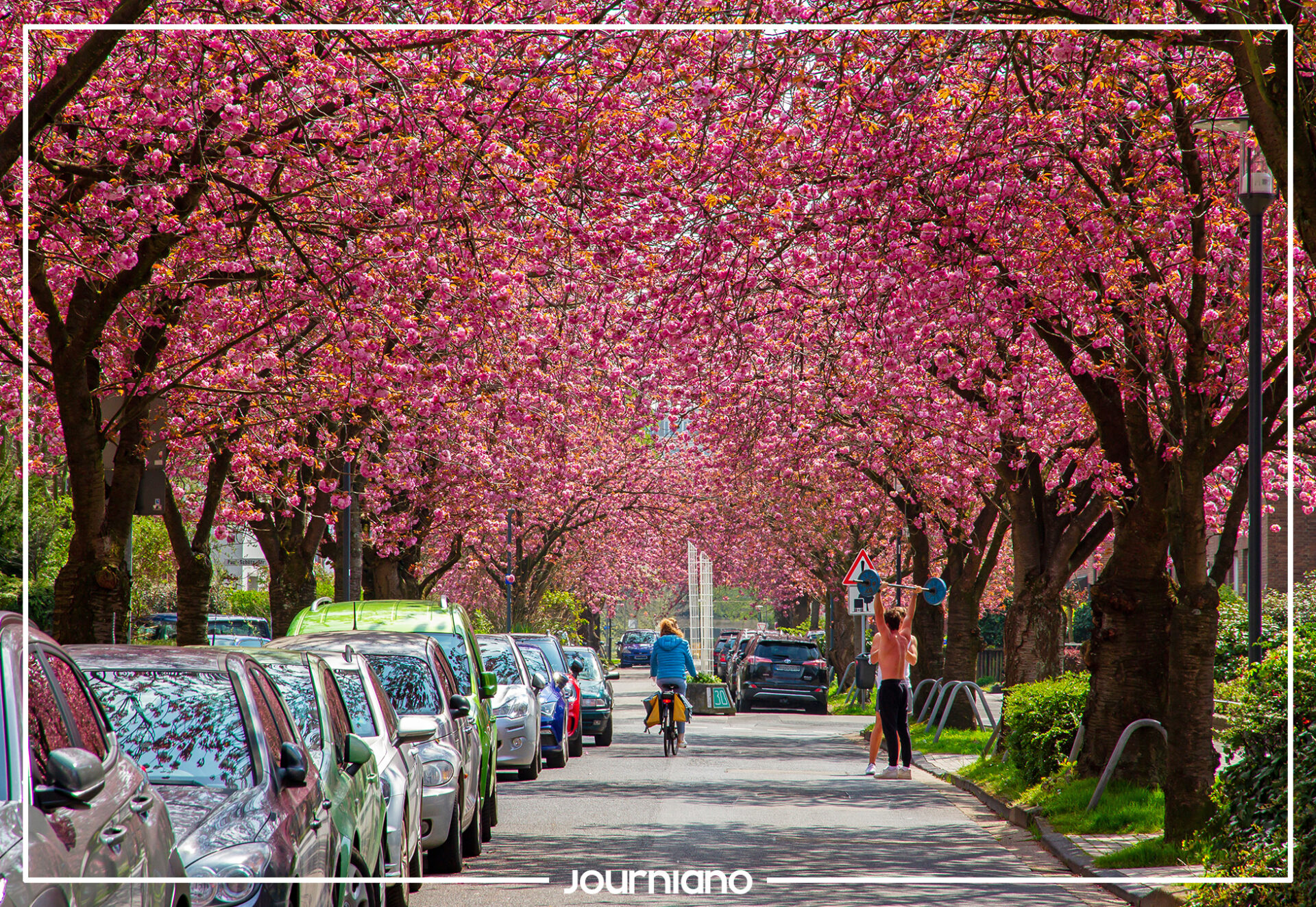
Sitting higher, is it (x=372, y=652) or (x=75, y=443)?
→ (x=75, y=443)

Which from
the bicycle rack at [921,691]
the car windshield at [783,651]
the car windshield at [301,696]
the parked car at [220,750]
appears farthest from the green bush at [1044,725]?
the car windshield at [783,651]

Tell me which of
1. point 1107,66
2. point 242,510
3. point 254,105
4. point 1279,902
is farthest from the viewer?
point 242,510

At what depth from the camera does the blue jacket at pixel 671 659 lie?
2105cm

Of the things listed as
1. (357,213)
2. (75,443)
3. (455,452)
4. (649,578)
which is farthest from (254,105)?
(649,578)

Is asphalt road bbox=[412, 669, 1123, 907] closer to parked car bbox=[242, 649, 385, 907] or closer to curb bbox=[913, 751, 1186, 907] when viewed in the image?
curb bbox=[913, 751, 1186, 907]

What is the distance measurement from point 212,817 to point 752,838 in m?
7.00

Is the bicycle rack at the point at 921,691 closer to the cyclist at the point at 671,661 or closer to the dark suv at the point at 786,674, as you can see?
the cyclist at the point at 671,661

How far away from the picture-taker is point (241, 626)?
153ft

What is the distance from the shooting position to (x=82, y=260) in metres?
13.1

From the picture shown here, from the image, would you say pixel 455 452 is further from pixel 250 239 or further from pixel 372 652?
pixel 372 652

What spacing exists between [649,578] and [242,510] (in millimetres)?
48052

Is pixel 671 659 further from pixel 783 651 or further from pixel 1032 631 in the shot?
pixel 783 651

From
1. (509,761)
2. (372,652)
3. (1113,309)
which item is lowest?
(509,761)

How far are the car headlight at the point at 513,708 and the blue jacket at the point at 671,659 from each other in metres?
3.73
